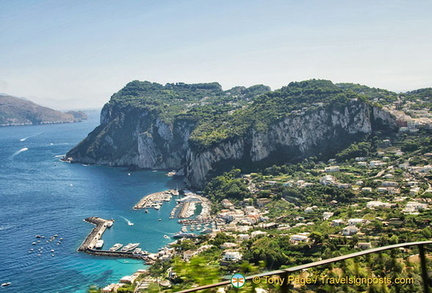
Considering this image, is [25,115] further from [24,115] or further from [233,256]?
[233,256]

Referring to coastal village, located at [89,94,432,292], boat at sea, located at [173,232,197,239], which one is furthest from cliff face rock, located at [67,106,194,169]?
boat at sea, located at [173,232,197,239]

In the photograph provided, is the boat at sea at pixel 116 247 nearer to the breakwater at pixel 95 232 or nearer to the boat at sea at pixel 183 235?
the breakwater at pixel 95 232

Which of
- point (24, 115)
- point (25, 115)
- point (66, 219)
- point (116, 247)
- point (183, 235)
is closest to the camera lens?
point (116, 247)

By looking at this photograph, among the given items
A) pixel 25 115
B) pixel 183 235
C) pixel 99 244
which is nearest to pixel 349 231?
pixel 183 235

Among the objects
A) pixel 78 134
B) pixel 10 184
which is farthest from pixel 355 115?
pixel 78 134

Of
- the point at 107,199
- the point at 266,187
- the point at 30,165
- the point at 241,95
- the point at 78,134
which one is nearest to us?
the point at 266,187

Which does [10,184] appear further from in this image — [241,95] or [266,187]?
[241,95]

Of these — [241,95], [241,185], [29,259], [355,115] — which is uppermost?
[241,95]
